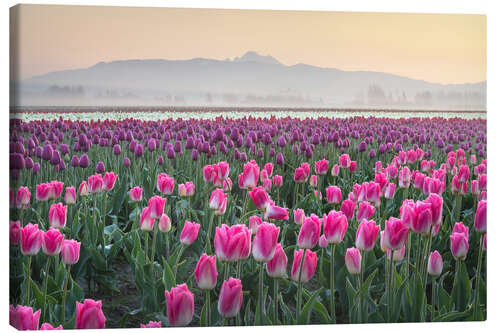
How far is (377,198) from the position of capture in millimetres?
4219

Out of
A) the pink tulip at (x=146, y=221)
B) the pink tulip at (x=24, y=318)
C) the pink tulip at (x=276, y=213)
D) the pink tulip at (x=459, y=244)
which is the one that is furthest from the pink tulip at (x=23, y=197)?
the pink tulip at (x=459, y=244)

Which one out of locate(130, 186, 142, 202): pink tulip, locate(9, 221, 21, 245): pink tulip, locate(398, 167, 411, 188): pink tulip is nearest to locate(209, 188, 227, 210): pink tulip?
locate(130, 186, 142, 202): pink tulip

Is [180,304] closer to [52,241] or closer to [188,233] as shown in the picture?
[188,233]

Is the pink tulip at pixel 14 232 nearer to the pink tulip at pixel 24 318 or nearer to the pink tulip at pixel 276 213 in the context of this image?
the pink tulip at pixel 24 318

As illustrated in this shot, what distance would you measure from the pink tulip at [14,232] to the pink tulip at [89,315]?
4.70 feet

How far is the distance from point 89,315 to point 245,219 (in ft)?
5.71

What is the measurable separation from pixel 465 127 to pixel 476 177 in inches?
16.7

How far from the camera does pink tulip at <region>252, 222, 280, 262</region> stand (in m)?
2.83

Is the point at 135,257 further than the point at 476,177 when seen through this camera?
No

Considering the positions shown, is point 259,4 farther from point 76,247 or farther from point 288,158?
point 76,247

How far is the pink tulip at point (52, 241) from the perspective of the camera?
3391 mm

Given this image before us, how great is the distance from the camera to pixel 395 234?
3.25 meters

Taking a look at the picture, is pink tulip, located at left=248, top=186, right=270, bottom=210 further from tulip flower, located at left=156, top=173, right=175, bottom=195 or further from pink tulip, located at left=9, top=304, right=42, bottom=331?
pink tulip, located at left=9, top=304, right=42, bottom=331

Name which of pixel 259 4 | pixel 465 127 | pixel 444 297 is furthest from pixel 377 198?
pixel 259 4
